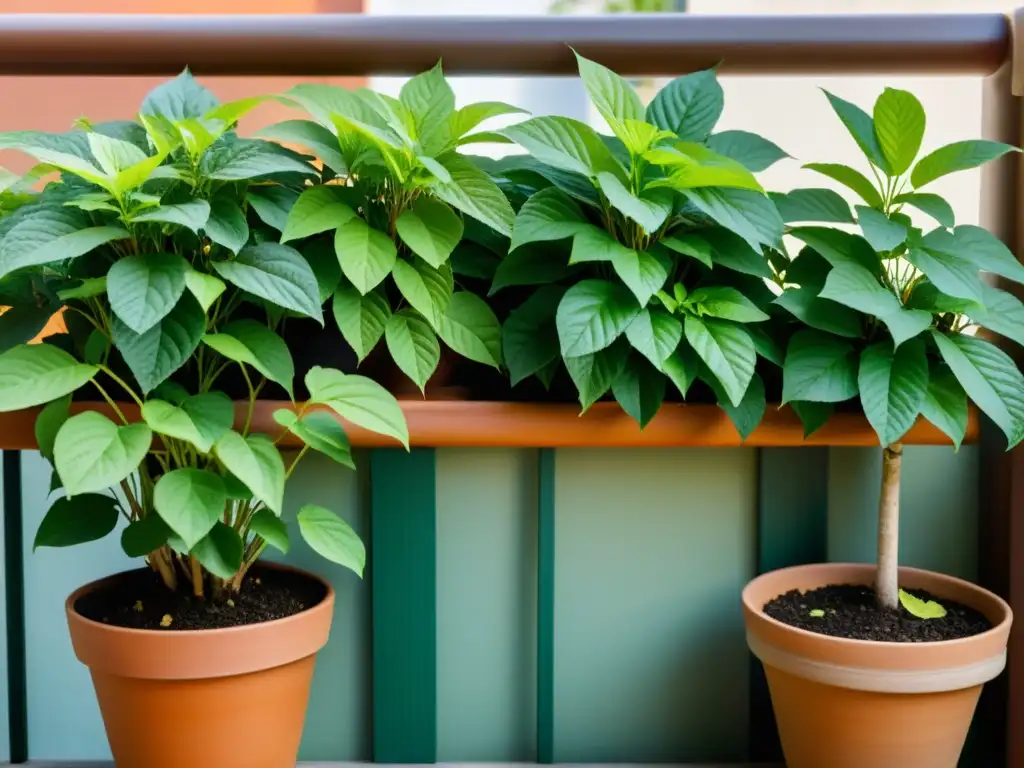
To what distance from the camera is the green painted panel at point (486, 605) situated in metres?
1.05

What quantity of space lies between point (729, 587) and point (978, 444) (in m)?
0.35

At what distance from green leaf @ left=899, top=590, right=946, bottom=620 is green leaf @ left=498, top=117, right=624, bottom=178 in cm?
54

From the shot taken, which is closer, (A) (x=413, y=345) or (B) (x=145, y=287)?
(B) (x=145, y=287)

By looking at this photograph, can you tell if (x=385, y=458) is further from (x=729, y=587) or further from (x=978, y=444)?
(x=978, y=444)

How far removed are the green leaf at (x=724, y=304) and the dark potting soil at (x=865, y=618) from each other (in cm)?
32

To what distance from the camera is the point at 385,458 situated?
1018mm

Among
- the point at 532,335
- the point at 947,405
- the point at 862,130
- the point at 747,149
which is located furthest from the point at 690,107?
the point at 947,405

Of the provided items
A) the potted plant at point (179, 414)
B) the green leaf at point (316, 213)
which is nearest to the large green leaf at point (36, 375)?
the potted plant at point (179, 414)

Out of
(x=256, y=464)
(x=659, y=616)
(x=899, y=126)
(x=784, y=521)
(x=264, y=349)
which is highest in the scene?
(x=899, y=126)

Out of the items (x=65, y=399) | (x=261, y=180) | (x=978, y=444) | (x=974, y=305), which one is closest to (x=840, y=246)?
(x=974, y=305)

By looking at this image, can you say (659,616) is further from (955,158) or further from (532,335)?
(955,158)

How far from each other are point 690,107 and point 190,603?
73cm

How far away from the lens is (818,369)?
34.4 inches

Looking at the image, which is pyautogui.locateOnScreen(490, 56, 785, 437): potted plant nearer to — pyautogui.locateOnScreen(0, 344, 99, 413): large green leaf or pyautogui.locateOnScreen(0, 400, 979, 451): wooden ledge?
pyautogui.locateOnScreen(0, 400, 979, 451): wooden ledge
